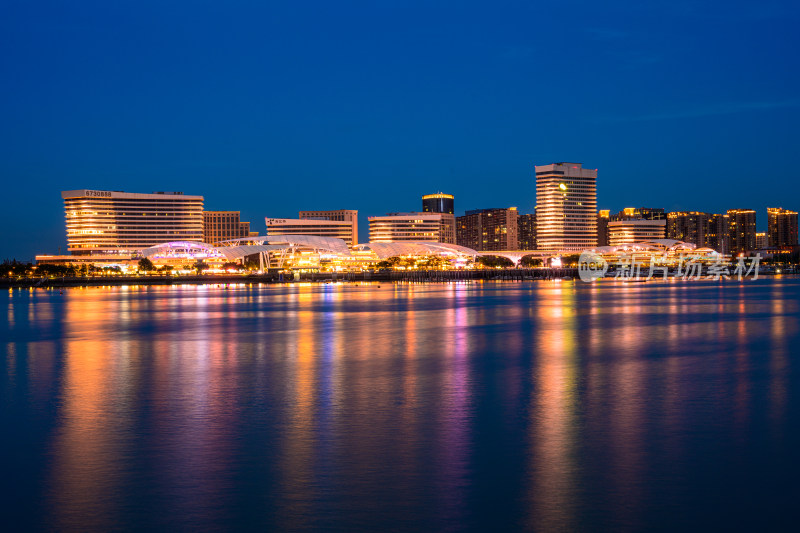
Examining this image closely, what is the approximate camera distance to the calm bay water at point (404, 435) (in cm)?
930

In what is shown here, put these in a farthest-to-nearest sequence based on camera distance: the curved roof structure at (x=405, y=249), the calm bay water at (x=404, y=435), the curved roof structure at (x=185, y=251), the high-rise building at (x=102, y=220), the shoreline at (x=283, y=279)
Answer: the high-rise building at (x=102, y=220) → the curved roof structure at (x=405, y=249) → the curved roof structure at (x=185, y=251) → the shoreline at (x=283, y=279) → the calm bay water at (x=404, y=435)

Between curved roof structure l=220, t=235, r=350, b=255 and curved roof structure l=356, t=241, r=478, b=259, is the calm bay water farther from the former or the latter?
curved roof structure l=356, t=241, r=478, b=259

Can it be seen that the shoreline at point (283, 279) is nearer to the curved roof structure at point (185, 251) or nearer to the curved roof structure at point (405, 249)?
the curved roof structure at point (185, 251)

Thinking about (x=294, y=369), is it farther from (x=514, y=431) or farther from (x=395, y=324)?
(x=395, y=324)

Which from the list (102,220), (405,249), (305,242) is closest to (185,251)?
(305,242)

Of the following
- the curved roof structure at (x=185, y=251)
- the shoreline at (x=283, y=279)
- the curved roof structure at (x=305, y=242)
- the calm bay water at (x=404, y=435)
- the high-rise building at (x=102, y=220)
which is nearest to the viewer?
the calm bay water at (x=404, y=435)

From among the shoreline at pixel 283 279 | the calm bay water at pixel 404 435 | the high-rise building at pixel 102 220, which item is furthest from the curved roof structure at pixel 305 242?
the calm bay water at pixel 404 435

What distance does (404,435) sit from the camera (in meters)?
13.2

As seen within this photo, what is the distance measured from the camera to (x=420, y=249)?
19050 centimetres

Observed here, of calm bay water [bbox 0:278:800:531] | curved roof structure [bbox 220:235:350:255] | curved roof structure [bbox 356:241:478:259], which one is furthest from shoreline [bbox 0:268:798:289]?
calm bay water [bbox 0:278:800:531]

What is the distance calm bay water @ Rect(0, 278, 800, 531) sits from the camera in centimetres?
930

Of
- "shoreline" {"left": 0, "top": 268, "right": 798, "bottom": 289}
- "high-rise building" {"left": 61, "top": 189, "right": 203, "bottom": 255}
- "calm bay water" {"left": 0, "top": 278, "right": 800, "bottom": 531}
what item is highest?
"high-rise building" {"left": 61, "top": 189, "right": 203, "bottom": 255}

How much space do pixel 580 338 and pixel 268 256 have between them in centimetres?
14403

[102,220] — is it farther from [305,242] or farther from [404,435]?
[404,435]
